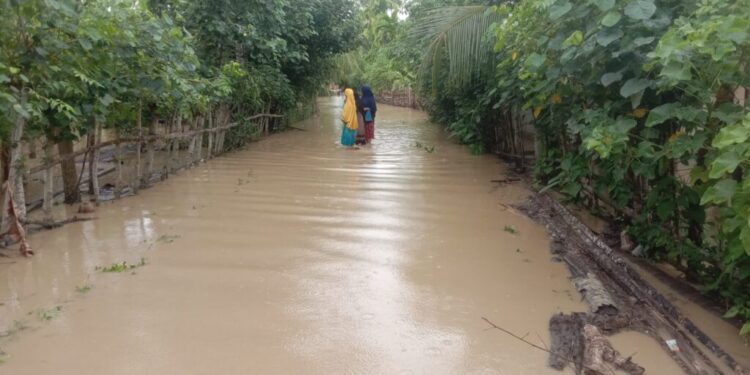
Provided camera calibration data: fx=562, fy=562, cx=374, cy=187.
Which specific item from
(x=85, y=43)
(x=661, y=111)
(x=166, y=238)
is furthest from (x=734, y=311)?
(x=85, y=43)

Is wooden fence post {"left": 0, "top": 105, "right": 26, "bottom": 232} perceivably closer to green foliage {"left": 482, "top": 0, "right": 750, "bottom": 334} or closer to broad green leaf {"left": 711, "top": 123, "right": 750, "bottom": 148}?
green foliage {"left": 482, "top": 0, "right": 750, "bottom": 334}

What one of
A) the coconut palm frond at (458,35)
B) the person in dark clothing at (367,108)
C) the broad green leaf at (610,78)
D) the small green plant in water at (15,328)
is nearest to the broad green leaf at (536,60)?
the broad green leaf at (610,78)

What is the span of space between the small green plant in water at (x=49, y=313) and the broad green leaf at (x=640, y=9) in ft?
12.3

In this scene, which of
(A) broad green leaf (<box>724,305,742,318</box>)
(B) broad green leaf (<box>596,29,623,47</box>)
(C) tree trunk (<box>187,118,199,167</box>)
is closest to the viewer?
(A) broad green leaf (<box>724,305,742,318</box>)

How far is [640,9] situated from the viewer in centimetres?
319

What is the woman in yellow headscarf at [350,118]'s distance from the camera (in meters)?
11.3

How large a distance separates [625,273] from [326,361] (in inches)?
83.7

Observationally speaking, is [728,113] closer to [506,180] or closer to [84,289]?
[84,289]

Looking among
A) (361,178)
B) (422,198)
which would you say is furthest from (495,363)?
(361,178)

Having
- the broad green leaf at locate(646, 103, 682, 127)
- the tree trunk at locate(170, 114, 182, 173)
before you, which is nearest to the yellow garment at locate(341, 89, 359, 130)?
the tree trunk at locate(170, 114, 182, 173)

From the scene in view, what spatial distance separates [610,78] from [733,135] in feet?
3.98

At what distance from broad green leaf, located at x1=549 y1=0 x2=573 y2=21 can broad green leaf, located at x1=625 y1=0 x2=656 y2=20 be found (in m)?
0.37

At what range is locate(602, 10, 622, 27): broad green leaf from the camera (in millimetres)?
3223

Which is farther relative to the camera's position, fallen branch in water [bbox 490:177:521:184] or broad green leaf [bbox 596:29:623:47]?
fallen branch in water [bbox 490:177:521:184]
